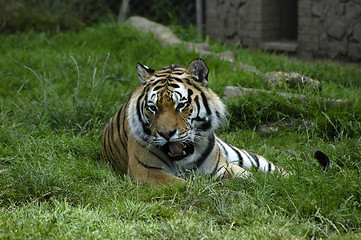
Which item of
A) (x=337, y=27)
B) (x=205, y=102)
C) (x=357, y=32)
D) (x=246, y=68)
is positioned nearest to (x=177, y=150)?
(x=205, y=102)

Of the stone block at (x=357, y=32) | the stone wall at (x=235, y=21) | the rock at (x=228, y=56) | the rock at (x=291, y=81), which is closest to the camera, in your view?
the rock at (x=291, y=81)

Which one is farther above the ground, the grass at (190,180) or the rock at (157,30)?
the rock at (157,30)

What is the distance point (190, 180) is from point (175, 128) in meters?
0.36

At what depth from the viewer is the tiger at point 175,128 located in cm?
349

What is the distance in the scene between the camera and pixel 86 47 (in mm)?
7957

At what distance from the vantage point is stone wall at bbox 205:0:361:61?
745cm

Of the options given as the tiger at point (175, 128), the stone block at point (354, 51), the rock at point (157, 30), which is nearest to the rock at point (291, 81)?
the tiger at point (175, 128)

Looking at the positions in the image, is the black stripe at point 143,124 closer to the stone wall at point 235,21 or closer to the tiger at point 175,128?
the tiger at point 175,128

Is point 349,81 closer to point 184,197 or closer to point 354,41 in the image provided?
point 354,41

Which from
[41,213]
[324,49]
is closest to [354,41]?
[324,49]

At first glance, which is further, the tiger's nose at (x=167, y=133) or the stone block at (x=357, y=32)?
the stone block at (x=357, y=32)

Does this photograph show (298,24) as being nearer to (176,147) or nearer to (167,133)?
(176,147)

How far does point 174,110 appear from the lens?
3.49m

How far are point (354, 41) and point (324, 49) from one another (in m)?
0.52
